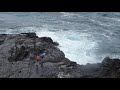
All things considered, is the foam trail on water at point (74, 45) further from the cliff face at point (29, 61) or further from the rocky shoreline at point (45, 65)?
the rocky shoreline at point (45, 65)

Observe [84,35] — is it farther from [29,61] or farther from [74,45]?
[29,61]

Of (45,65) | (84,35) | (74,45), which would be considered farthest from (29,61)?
(84,35)

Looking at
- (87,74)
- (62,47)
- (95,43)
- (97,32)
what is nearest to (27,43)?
(62,47)

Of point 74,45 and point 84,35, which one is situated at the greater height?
point 74,45

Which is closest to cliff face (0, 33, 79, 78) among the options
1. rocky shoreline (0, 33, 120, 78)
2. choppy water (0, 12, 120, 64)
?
rocky shoreline (0, 33, 120, 78)

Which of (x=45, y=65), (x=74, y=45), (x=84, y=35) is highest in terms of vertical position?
(x=45, y=65)

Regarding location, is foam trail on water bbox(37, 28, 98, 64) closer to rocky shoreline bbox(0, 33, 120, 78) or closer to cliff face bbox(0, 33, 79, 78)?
cliff face bbox(0, 33, 79, 78)

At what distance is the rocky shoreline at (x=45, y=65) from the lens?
1107 centimetres

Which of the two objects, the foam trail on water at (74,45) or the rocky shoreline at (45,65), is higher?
the rocky shoreline at (45,65)

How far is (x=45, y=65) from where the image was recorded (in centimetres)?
1202

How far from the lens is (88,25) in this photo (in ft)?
83.1

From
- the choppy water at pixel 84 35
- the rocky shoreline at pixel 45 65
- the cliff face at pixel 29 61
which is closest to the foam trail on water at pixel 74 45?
the choppy water at pixel 84 35

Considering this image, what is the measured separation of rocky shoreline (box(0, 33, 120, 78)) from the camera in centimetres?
1107
